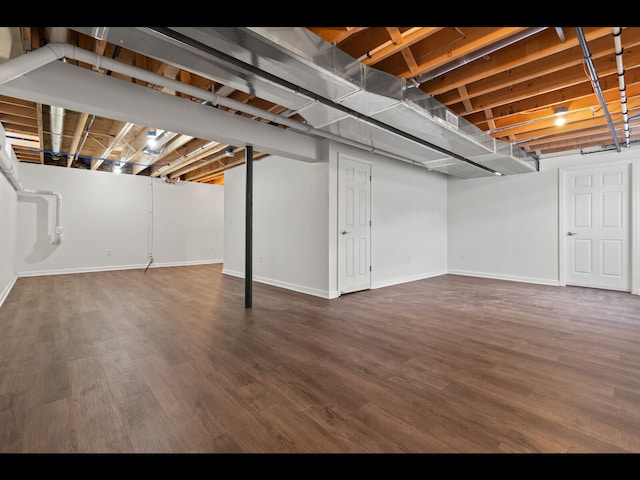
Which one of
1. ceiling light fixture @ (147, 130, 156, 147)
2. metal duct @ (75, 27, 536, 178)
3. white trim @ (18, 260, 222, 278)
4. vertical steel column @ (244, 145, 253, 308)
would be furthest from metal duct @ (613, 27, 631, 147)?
white trim @ (18, 260, 222, 278)

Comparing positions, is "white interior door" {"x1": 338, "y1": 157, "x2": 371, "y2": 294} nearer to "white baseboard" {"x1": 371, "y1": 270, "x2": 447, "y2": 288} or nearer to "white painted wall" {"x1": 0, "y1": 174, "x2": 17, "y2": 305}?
"white baseboard" {"x1": 371, "y1": 270, "x2": 447, "y2": 288}

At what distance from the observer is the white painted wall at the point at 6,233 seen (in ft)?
14.3

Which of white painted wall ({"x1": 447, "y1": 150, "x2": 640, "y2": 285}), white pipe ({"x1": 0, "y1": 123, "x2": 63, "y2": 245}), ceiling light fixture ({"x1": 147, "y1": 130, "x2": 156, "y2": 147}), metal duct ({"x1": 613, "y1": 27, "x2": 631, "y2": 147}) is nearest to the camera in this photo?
→ metal duct ({"x1": 613, "y1": 27, "x2": 631, "y2": 147})

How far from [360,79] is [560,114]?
3240 millimetres

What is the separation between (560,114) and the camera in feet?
12.9

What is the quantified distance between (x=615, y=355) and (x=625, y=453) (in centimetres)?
154

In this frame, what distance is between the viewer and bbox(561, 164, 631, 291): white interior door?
5.18 m

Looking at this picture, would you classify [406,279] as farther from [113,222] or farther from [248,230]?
[113,222]

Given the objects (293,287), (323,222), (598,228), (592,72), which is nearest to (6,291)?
(293,287)

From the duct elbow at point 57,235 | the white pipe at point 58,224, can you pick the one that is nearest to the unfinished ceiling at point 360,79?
the white pipe at point 58,224

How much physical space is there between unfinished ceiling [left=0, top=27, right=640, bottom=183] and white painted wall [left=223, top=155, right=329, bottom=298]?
1044 millimetres

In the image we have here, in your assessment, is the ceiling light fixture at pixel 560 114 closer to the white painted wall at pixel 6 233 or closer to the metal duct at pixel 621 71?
the metal duct at pixel 621 71

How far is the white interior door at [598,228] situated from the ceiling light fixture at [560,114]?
81.1 inches
